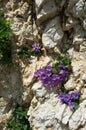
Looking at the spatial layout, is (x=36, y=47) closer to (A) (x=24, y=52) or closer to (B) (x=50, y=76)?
(A) (x=24, y=52)

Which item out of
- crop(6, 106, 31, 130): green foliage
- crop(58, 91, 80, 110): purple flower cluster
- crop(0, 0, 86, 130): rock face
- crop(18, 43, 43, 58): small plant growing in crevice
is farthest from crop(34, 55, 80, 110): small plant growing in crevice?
crop(6, 106, 31, 130): green foliage

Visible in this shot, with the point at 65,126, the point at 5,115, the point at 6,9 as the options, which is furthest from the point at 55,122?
the point at 6,9

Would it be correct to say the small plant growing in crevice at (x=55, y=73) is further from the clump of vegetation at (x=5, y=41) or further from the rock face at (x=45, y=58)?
the clump of vegetation at (x=5, y=41)

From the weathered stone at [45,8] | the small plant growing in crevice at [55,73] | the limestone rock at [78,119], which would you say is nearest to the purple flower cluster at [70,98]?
the limestone rock at [78,119]

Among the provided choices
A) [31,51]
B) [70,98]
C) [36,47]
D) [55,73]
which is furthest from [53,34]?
[70,98]

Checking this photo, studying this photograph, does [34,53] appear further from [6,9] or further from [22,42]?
[6,9]

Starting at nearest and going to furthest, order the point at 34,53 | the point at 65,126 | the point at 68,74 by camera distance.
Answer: the point at 65,126 → the point at 68,74 → the point at 34,53

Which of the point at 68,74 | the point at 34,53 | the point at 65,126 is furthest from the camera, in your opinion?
the point at 34,53
